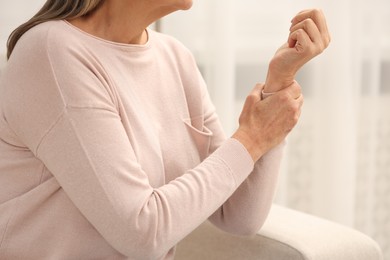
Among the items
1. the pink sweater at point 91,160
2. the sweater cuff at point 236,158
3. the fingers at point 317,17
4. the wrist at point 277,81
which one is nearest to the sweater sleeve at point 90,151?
the pink sweater at point 91,160

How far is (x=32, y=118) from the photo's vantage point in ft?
3.96

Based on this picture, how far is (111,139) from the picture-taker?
1.21 m

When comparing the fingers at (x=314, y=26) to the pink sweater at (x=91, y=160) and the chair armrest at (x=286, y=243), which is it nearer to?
the pink sweater at (x=91, y=160)

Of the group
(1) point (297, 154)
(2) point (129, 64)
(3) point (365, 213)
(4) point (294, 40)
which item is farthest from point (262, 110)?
(3) point (365, 213)

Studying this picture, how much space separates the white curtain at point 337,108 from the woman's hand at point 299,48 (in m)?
0.76

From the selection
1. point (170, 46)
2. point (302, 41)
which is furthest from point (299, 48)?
point (170, 46)

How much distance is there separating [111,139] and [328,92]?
138cm

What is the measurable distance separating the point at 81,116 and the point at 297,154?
54.3 inches


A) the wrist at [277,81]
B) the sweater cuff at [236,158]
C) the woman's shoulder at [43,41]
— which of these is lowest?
the sweater cuff at [236,158]

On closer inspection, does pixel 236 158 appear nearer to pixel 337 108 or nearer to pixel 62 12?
pixel 62 12

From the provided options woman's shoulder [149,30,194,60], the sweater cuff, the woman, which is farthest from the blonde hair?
the sweater cuff

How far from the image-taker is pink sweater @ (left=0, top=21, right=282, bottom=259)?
3.93 feet

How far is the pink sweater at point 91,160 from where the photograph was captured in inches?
47.2

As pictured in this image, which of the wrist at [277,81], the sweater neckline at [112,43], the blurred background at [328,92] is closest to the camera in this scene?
the sweater neckline at [112,43]
